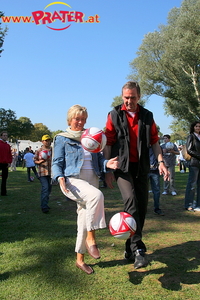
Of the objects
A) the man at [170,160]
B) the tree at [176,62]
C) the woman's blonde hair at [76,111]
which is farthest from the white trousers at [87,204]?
the tree at [176,62]

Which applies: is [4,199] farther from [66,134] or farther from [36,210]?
[66,134]

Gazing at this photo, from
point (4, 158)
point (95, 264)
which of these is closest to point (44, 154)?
point (4, 158)

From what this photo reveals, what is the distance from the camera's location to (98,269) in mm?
3627

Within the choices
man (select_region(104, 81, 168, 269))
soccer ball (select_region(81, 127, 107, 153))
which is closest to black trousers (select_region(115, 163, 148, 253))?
man (select_region(104, 81, 168, 269))

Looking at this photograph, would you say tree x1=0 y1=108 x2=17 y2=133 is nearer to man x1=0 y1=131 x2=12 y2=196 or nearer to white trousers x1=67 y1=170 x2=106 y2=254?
man x1=0 y1=131 x2=12 y2=196

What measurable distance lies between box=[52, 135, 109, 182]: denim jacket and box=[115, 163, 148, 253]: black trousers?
31cm

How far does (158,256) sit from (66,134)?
217cm

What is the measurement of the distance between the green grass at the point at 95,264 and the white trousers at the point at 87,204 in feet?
1.56

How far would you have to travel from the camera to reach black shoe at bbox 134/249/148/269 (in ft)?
11.3

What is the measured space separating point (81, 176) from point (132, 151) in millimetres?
743

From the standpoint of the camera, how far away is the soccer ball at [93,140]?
344 centimetres

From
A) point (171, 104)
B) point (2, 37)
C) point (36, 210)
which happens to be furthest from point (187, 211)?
point (171, 104)

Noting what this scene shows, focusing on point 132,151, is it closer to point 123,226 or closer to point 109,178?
point 109,178

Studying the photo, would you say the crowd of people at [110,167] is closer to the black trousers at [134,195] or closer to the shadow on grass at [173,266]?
the black trousers at [134,195]
